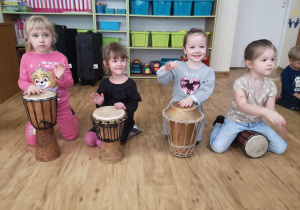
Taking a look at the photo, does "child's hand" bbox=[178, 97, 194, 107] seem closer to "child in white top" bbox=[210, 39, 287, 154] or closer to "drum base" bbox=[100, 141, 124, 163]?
"child in white top" bbox=[210, 39, 287, 154]

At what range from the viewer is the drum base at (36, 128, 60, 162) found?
63.3 inches

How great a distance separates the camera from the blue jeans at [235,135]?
1.77m

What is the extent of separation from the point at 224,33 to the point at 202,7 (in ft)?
2.49

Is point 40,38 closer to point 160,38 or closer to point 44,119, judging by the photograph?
point 44,119

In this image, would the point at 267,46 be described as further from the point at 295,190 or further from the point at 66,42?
the point at 66,42

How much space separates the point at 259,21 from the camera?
4.73m

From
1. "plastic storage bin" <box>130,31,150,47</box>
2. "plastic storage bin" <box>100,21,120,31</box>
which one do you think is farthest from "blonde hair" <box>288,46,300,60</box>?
"plastic storage bin" <box>100,21,120,31</box>

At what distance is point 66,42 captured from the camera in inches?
136

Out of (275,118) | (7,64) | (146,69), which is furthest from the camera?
(146,69)

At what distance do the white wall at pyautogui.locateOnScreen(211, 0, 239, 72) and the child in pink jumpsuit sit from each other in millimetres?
3277

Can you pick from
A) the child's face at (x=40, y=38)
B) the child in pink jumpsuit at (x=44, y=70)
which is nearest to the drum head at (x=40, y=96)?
the child in pink jumpsuit at (x=44, y=70)

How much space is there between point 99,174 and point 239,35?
14.3 ft

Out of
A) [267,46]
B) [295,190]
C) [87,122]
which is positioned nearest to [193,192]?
[295,190]

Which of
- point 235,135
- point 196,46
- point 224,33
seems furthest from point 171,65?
point 224,33
